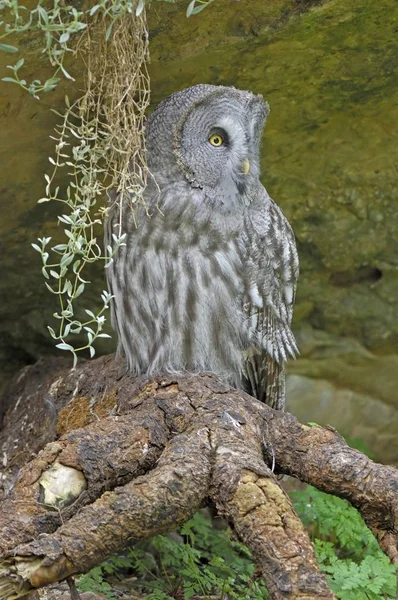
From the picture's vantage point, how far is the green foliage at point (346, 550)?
8.88ft

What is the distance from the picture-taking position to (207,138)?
10.1 feet

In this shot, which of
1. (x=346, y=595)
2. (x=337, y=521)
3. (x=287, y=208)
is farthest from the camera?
(x=287, y=208)

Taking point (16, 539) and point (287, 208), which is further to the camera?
point (287, 208)

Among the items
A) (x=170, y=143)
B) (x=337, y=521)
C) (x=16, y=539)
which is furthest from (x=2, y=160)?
(x=337, y=521)

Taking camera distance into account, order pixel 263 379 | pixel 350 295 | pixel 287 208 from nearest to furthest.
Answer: pixel 263 379, pixel 287 208, pixel 350 295

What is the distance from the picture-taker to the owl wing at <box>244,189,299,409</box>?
122 inches

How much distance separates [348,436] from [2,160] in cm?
222

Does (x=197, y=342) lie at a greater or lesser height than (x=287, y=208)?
lesser

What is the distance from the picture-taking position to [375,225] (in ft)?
12.8

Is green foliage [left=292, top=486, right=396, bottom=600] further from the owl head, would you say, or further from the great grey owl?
the owl head

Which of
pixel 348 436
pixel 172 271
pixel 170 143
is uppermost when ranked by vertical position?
pixel 170 143

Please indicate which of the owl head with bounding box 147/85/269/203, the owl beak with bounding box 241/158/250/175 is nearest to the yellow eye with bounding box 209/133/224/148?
the owl head with bounding box 147/85/269/203

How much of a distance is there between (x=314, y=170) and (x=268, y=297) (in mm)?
769

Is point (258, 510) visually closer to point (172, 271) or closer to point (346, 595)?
point (346, 595)
